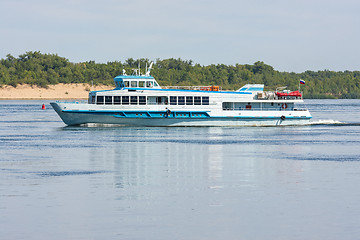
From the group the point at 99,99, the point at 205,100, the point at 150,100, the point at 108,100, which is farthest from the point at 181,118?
the point at 99,99

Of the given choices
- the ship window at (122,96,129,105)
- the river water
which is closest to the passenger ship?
the ship window at (122,96,129,105)

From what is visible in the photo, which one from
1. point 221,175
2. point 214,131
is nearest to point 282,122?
point 214,131

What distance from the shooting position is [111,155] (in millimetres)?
51469

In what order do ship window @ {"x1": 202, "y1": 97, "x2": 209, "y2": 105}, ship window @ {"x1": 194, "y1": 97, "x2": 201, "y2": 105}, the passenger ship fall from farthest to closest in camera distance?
ship window @ {"x1": 202, "y1": 97, "x2": 209, "y2": 105}
ship window @ {"x1": 194, "y1": 97, "x2": 201, "y2": 105}
the passenger ship

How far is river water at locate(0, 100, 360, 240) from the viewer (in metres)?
25.6

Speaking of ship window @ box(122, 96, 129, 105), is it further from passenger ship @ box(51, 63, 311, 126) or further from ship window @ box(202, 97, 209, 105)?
ship window @ box(202, 97, 209, 105)

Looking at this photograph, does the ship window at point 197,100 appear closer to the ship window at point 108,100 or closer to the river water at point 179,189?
the ship window at point 108,100

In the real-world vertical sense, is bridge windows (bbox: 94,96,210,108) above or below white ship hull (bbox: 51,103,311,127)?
above

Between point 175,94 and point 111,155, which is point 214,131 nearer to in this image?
point 175,94

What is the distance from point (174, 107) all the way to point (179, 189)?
1812 inches

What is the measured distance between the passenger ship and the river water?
1424cm

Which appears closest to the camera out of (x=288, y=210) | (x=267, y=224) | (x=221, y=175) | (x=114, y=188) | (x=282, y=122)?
(x=267, y=224)

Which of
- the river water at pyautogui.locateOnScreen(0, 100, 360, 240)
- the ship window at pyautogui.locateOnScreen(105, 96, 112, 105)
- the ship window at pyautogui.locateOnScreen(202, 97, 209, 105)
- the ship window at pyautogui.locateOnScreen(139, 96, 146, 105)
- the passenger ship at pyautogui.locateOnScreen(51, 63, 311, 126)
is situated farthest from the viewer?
the ship window at pyautogui.locateOnScreen(202, 97, 209, 105)

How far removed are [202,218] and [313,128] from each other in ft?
201
